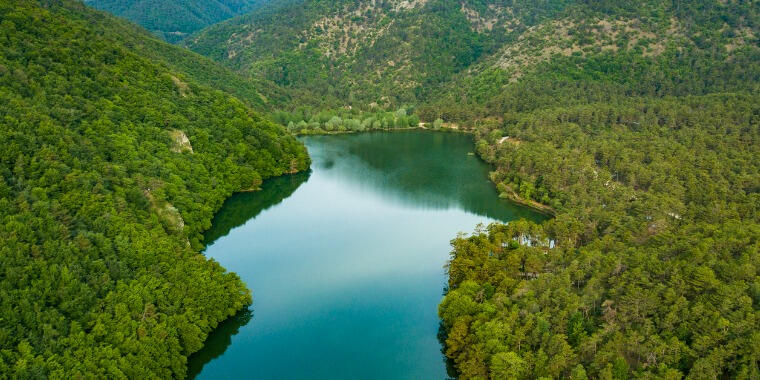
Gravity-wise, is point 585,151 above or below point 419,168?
above

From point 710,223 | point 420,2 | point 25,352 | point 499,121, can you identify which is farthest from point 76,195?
point 420,2

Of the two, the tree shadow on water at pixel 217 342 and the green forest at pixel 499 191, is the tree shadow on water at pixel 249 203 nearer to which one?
the green forest at pixel 499 191

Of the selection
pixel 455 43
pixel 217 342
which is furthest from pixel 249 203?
pixel 455 43

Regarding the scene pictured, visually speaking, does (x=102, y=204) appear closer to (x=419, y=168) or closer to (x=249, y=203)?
(x=249, y=203)

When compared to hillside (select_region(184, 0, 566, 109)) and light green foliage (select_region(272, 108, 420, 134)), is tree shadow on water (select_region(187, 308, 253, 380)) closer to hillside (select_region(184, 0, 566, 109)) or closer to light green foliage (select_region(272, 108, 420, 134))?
light green foliage (select_region(272, 108, 420, 134))

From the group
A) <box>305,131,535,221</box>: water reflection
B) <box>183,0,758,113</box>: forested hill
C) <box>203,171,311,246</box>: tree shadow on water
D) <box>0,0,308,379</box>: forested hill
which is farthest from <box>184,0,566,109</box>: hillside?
<box>0,0,308,379</box>: forested hill
